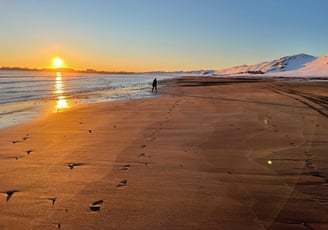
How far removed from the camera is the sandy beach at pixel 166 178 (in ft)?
13.0

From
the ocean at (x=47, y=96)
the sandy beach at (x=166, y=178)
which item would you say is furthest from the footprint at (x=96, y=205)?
the ocean at (x=47, y=96)

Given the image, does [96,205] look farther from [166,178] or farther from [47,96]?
[47,96]

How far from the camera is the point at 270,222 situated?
12.5ft

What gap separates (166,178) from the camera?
5.43 meters

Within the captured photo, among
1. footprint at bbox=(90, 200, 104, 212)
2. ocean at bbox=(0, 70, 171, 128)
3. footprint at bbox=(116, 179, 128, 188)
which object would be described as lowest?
ocean at bbox=(0, 70, 171, 128)

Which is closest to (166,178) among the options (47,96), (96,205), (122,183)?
(122,183)

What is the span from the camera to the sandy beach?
3957mm

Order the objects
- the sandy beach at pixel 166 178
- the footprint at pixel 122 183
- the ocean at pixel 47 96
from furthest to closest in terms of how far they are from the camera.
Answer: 1. the ocean at pixel 47 96
2. the footprint at pixel 122 183
3. the sandy beach at pixel 166 178

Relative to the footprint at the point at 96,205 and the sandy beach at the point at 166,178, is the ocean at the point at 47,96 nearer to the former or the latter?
the sandy beach at the point at 166,178

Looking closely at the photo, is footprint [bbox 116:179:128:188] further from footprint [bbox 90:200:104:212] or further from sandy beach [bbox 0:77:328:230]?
footprint [bbox 90:200:104:212]

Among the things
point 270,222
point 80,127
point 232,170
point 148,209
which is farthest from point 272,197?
point 80,127

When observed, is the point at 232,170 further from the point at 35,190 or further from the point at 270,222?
the point at 35,190

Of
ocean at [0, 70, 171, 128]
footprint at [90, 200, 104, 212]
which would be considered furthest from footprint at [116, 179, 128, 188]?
ocean at [0, 70, 171, 128]

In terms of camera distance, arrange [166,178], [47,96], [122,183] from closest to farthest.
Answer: [122,183] < [166,178] < [47,96]
